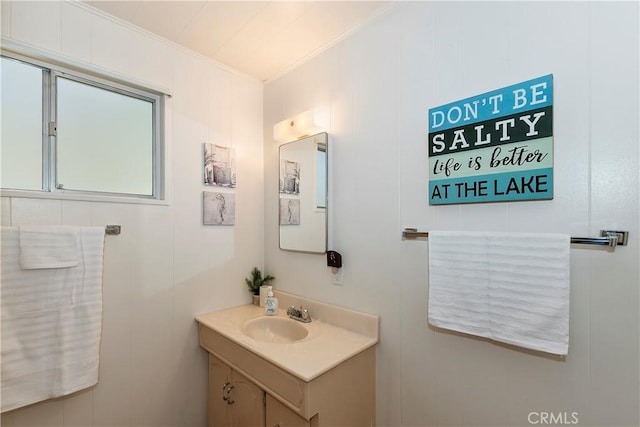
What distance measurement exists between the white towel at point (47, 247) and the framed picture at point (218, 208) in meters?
0.65

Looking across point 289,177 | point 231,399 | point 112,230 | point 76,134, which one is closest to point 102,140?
point 76,134

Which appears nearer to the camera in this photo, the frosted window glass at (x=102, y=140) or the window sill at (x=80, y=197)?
the window sill at (x=80, y=197)

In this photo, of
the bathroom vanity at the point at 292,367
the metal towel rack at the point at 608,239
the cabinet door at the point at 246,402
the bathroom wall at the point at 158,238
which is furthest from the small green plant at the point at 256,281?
the metal towel rack at the point at 608,239

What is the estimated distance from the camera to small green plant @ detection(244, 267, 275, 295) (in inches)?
81.0

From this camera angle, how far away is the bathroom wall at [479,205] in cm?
94

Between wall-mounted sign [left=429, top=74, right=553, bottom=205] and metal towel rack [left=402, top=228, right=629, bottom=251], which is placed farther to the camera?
wall-mounted sign [left=429, top=74, right=553, bottom=205]

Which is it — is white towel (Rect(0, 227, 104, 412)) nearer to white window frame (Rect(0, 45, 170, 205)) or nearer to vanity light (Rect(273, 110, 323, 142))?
white window frame (Rect(0, 45, 170, 205))

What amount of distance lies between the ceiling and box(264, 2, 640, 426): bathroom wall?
0.10 meters

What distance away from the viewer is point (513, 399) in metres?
1.12

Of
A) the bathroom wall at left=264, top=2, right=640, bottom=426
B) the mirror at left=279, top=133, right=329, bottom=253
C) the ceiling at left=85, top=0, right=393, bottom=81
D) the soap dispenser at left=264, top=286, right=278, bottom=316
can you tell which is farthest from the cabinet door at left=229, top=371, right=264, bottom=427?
the ceiling at left=85, top=0, right=393, bottom=81

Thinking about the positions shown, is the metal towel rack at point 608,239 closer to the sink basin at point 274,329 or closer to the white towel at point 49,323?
the sink basin at point 274,329

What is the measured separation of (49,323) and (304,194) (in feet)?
4.40

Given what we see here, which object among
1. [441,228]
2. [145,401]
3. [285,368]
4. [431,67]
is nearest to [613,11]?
[431,67]

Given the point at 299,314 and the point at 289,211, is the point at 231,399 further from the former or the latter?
the point at 289,211
